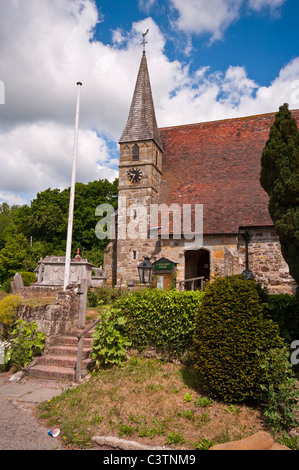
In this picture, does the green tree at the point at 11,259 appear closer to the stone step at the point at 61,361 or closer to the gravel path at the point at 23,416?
the stone step at the point at 61,361

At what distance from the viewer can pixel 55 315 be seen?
9.05 m

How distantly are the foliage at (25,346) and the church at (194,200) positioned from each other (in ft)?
14.5

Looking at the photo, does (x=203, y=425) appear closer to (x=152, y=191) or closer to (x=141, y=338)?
(x=141, y=338)

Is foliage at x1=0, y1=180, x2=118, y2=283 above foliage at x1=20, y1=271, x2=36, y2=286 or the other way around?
above

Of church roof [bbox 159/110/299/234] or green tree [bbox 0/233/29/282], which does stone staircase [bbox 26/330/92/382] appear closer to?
church roof [bbox 159/110/299/234]

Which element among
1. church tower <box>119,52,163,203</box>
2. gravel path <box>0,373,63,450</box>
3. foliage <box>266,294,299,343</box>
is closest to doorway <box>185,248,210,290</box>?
church tower <box>119,52,163,203</box>

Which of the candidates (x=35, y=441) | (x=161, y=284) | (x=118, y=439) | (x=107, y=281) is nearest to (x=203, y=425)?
(x=118, y=439)

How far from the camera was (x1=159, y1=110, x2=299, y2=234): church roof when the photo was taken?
14.8 meters

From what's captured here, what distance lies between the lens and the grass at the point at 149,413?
15.6 ft

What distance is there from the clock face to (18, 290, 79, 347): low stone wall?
28.1ft

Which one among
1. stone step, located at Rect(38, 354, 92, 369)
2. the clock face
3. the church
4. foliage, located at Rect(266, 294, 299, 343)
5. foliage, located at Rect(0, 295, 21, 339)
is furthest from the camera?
the clock face

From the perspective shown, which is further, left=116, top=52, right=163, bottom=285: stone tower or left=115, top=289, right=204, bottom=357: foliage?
left=116, top=52, right=163, bottom=285: stone tower

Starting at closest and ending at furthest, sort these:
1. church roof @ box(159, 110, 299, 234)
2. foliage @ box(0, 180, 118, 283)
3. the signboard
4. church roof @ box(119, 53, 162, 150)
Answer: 1. the signboard
2. church roof @ box(159, 110, 299, 234)
3. church roof @ box(119, 53, 162, 150)
4. foliage @ box(0, 180, 118, 283)
